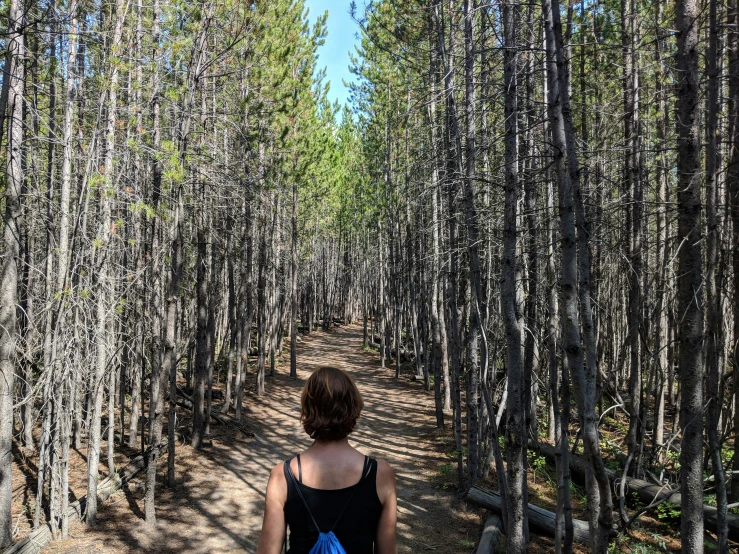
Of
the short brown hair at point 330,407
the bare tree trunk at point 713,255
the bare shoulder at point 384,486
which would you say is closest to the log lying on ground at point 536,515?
the bare tree trunk at point 713,255

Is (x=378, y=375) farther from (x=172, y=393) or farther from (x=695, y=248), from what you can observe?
(x=695, y=248)

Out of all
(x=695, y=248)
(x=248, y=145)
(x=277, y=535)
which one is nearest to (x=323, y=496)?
(x=277, y=535)

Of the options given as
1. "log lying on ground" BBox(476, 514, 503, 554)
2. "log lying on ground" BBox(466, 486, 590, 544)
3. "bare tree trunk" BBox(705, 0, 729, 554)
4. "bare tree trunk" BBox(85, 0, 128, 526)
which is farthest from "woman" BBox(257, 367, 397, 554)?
"bare tree trunk" BBox(85, 0, 128, 526)

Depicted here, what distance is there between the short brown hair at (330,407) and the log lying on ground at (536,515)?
16.4ft

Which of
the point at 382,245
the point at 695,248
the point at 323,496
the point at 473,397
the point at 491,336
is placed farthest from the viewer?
the point at 382,245

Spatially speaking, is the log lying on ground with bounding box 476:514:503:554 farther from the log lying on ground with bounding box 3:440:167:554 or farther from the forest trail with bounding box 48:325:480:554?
the log lying on ground with bounding box 3:440:167:554

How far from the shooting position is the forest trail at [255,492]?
6441 millimetres

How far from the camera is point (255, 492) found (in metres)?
8.14

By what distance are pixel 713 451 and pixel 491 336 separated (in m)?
4.07

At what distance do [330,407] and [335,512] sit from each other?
1.10ft

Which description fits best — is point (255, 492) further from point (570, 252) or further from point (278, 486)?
point (278, 486)

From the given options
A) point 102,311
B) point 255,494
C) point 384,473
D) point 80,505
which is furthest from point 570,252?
point 80,505

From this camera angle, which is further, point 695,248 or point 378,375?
point 378,375

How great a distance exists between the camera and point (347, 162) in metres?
31.1
